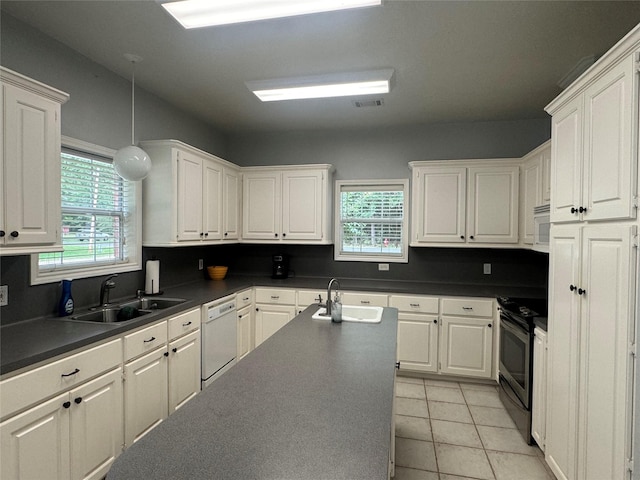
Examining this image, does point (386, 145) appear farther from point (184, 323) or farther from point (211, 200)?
point (184, 323)

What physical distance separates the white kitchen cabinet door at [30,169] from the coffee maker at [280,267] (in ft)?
8.46

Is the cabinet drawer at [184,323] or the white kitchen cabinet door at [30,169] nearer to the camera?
the white kitchen cabinet door at [30,169]

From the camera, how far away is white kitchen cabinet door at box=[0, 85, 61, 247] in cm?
165

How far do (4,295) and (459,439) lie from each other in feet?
10.4

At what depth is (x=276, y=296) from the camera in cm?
384

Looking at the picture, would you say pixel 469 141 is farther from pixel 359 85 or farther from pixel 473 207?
pixel 359 85

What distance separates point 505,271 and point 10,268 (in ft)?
14.3

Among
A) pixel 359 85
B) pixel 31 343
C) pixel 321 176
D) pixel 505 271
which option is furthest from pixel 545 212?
pixel 31 343

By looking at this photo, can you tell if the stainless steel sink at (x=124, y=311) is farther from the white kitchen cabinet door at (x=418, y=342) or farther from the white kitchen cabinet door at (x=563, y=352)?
the white kitchen cabinet door at (x=563, y=352)

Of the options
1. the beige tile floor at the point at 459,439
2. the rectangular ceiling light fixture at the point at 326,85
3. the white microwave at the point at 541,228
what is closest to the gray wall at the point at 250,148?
the white microwave at the point at 541,228

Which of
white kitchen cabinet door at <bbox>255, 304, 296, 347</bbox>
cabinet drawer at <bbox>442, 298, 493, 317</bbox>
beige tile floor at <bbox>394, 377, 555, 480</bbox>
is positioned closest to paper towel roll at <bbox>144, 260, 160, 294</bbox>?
white kitchen cabinet door at <bbox>255, 304, 296, 347</bbox>

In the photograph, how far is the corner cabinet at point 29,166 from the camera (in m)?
1.64

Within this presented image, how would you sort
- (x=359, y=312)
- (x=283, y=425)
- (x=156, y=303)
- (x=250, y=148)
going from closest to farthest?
(x=283, y=425) → (x=359, y=312) → (x=156, y=303) → (x=250, y=148)

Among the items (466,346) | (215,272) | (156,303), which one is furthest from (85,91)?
(466,346)
